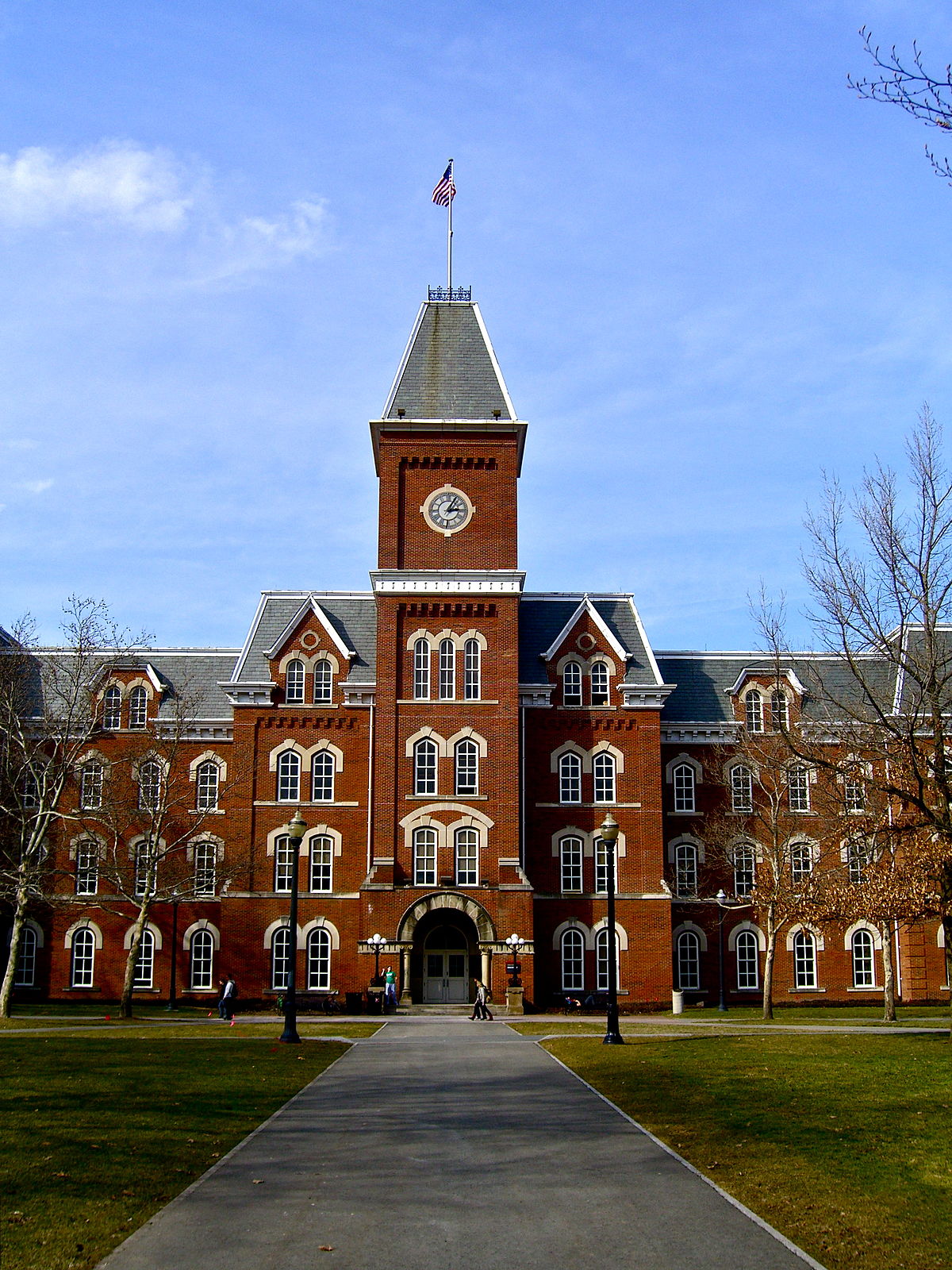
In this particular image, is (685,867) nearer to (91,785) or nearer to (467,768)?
(467,768)

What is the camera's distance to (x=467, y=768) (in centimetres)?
4944

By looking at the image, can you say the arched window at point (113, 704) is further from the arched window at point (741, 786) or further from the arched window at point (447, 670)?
the arched window at point (741, 786)

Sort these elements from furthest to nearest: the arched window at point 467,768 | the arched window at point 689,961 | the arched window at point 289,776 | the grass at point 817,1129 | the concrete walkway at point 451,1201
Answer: the arched window at point 689,961 < the arched window at point 289,776 < the arched window at point 467,768 < the grass at point 817,1129 < the concrete walkway at point 451,1201

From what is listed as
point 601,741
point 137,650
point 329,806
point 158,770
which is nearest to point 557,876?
point 601,741

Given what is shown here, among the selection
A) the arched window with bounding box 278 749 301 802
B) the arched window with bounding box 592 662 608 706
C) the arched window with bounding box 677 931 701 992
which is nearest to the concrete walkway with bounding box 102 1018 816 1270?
the arched window with bounding box 278 749 301 802

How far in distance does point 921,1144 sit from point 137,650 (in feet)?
154

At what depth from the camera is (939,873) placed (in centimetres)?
2967

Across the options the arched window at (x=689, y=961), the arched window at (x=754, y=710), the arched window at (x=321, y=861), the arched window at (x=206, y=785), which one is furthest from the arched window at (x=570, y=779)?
the arched window at (x=206, y=785)

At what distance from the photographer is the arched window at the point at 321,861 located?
167 feet

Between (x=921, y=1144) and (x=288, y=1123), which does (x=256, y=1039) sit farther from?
(x=921, y=1144)

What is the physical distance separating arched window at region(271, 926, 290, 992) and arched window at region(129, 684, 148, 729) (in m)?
11.5

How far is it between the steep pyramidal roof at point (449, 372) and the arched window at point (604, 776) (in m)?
14.5

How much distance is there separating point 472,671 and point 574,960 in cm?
1234

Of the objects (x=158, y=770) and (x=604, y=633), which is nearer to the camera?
(x=158, y=770)
